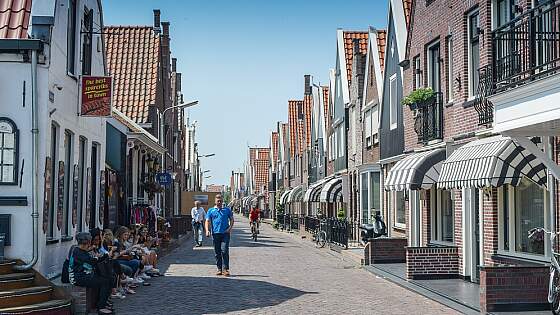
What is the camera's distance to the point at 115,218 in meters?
22.5

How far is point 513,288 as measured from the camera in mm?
12469

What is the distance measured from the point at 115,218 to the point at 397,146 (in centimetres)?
898

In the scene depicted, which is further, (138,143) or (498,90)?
(138,143)

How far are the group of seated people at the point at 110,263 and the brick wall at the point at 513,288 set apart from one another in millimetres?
6104

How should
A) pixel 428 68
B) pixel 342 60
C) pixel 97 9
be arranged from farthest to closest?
1. pixel 342 60
2. pixel 428 68
3. pixel 97 9

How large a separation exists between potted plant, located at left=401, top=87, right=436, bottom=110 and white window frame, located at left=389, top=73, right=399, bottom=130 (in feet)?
13.7

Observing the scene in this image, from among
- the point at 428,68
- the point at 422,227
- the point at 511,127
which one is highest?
the point at 428,68

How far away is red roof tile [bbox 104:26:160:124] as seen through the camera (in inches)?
1379

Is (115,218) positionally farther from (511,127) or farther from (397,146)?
(511,127)

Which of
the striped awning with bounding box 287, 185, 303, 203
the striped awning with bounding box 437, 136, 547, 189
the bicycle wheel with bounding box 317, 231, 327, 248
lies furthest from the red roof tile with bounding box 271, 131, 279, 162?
the striped awning with bounding box 437, 136, 547, 189

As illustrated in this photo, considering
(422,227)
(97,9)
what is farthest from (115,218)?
(422,227)

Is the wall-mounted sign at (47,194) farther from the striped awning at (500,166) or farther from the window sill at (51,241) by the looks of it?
the striped awning at (500,166)

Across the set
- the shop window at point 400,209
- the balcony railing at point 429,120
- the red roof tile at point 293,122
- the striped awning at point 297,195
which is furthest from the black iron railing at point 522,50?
the red roof tile at point 293,122

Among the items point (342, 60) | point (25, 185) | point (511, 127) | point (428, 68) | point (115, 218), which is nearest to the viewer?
point (511, 127)
